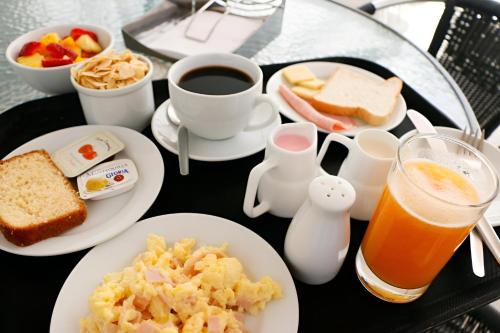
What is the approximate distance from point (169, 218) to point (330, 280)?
341 millimetres

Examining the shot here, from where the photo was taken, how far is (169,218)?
2.64 ft

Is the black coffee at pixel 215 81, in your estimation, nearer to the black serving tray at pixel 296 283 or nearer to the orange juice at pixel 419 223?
the black serving tray at pixel 296 283

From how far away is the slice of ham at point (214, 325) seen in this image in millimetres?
630

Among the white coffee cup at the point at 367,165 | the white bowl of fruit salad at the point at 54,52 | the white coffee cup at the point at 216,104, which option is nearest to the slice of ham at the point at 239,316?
the white coffee cup at the point at 367,165

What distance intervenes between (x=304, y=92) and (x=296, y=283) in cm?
66

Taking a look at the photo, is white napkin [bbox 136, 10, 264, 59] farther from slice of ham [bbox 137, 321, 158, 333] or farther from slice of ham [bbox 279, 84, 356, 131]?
slice of ham [bbox 137, 321, 158, 333]

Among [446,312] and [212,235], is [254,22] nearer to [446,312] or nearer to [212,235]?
[212,235]

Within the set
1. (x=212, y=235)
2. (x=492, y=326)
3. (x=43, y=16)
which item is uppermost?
(x=212, y=235)

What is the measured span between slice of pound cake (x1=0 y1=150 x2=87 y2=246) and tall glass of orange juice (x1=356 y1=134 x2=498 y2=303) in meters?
0.60

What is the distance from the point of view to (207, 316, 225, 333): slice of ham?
63cm

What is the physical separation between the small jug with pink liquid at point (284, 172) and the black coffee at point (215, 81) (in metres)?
0.22

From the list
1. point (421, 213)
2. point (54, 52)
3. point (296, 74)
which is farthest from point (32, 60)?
point (421, 213)

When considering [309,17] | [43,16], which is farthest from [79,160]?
[309,17]

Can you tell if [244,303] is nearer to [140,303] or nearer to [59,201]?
[140,303]
